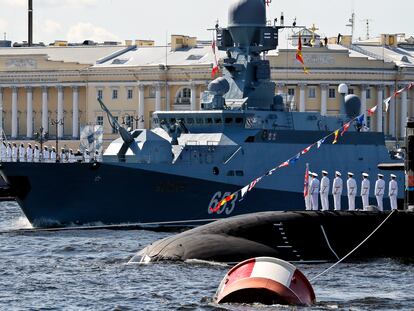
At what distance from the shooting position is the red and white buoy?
37375 millimetres

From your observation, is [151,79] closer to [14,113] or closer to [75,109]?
[75,109]

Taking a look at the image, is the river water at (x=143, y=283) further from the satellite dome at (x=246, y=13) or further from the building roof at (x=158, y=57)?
the building roof at (x=158, y=57)

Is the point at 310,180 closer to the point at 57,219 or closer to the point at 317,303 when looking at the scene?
the point at 57,219

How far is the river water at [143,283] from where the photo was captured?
39125 mm

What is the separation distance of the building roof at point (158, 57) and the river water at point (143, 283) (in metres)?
82.6

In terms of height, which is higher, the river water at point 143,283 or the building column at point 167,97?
the river water at point 143,283

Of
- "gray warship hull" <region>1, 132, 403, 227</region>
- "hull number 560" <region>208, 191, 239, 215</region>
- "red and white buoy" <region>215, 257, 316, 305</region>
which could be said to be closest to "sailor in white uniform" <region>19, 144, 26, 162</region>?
"gray warship hull" <region>1, 132, 403, 227</region>

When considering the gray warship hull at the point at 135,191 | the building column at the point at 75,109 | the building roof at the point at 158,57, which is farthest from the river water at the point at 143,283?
the building column at the point at 75,109

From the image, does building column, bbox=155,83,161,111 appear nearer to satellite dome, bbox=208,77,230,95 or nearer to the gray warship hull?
satellite dome, bbox=208,77,230,95

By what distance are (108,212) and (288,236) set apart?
19427 mm

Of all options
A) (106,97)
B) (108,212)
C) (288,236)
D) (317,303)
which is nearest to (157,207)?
(108,212)

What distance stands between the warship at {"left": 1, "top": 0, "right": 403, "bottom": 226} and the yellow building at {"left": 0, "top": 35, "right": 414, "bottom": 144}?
58.1 metres

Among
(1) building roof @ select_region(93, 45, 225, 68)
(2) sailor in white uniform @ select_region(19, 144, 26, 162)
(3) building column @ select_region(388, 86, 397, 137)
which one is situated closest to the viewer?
(2) sailor in white uniform @ select_region(19, 144, 26, 162)

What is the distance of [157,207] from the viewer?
64500 mm
